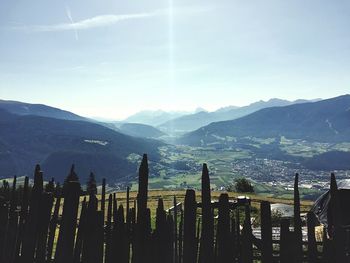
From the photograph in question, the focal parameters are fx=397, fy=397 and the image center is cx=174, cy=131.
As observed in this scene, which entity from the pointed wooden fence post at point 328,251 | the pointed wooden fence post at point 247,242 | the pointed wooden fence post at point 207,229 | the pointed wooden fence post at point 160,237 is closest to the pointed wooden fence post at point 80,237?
the pointed wooden fence post at point 160,237

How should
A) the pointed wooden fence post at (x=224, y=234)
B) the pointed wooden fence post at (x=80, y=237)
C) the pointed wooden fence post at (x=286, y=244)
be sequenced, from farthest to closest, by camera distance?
1. the pointed wooden fence post at (x=80, y=237)
2. the pointed wooden fence post at (x=224, y=234)
3. the pointed wooden fence post at (x=286, y=244)

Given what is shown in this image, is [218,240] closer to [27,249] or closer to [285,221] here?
[285,221]

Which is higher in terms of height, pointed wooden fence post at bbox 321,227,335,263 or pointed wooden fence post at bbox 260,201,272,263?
pointed wooden fence post at bbox 260,201,272,263

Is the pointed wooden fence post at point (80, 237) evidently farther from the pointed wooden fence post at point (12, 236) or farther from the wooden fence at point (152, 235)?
the pointed wooden fence post at point (12, 236)

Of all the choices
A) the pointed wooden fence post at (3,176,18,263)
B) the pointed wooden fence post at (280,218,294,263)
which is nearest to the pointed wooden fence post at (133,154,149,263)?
the pointed wooden fence post at (280,218,294,263)

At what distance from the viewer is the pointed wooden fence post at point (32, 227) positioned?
28.1ft

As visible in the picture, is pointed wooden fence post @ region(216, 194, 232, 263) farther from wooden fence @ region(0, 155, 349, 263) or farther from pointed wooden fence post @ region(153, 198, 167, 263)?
pointed wooden fence post @ region(153, 198, 167, 263)

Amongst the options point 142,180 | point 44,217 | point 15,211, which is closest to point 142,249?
point 142,180

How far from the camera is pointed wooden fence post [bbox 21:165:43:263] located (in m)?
8.56

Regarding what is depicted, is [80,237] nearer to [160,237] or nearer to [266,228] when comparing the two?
[160,237]

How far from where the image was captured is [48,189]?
10.4 m

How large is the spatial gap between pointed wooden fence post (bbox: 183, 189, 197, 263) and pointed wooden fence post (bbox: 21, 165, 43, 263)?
10.9 ft

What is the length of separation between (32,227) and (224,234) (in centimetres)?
420

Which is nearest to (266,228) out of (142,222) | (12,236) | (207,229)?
(207,229)
